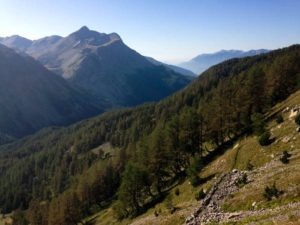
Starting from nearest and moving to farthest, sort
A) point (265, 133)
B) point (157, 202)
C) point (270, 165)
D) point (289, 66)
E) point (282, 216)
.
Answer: point (282, 216)
point (270, 165)
point (265, 133)
point (157, 202)
point (289, 66)

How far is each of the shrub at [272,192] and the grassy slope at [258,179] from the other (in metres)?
0.64

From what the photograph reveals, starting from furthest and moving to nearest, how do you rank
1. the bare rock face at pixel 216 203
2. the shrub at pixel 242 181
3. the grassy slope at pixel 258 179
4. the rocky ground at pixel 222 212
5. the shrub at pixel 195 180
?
the shrub at pixel 195 180 → the shrub at pixel 242 181 → the bare rock face at pixel 216 203 → the grassy slope at pixel 258 179 → the rocky ground at pixel 222 212

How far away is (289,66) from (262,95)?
20.2 metres

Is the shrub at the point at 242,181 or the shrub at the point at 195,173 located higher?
the shrub at the point at 242,181

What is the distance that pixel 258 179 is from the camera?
51188 mm

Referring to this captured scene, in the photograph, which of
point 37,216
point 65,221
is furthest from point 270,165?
point 37,216

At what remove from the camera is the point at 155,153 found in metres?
94.1

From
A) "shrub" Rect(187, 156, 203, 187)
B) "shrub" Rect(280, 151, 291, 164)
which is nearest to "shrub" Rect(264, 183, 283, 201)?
"shrub" Rect(280, 151, 291, 164)

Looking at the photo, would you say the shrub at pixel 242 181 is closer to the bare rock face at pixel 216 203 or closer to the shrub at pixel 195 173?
the bare rock face at pixel 216 203

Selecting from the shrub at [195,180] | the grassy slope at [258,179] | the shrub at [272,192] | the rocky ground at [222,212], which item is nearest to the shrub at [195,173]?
the shrub at [195,180]

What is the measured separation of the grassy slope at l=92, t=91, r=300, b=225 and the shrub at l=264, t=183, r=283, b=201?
64 centimetres

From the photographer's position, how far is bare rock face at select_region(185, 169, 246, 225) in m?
46.7

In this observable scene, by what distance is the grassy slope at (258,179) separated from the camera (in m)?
40.7

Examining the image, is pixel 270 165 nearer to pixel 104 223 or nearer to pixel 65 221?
pixel 104 223
